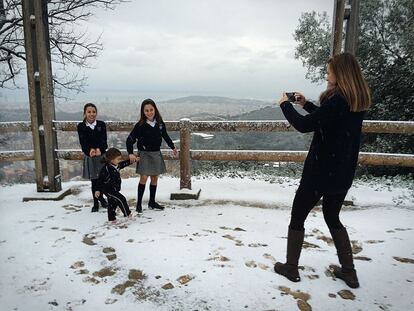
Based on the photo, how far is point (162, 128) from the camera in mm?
4551

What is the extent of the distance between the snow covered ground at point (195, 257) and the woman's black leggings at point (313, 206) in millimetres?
549

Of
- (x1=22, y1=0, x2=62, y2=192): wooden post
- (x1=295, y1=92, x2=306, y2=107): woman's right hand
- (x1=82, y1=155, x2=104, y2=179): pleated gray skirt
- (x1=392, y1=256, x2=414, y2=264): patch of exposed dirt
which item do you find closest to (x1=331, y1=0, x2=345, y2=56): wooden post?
(x1=295, y1=92, x2=306, y2=107): woman's right hand

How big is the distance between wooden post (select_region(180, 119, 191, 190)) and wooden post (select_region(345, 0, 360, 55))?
2.67 m

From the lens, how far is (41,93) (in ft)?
16.3

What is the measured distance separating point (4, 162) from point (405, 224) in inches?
255

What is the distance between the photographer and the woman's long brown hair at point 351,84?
237 centimetres

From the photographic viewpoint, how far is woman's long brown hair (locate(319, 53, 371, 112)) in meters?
2.37

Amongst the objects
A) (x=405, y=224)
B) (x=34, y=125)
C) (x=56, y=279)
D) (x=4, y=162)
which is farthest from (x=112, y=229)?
(x=405, y=224)

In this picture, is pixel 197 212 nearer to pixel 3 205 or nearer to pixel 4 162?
pixel 3 205

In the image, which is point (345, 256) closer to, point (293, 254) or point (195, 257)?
point (293, 254)

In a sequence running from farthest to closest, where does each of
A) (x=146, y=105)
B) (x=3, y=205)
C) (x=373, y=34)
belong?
→ (x=373, y=34)
(x=3, y=205)
(x=146, y=105)

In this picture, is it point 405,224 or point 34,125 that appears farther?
point 34,125

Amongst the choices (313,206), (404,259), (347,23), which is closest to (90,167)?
(313,206)

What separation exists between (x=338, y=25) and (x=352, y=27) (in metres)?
0.21
